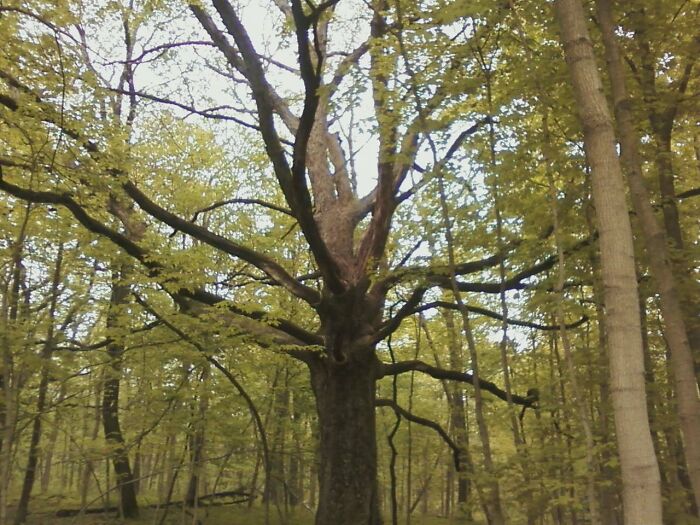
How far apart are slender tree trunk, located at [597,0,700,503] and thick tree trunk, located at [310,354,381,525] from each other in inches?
166

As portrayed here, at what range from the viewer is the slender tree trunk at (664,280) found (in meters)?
3.47

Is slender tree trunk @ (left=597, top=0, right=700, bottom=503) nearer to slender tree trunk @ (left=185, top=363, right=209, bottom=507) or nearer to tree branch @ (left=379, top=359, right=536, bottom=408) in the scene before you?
tree branch @ (left=379, top=359, right=536, bottom=408)

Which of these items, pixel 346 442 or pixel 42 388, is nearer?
pixel 346 442

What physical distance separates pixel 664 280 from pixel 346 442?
178 inches

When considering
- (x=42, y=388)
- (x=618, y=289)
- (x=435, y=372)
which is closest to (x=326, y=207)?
(x=435, y=372)

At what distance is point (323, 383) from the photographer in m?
7.64

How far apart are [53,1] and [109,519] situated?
30.8ft

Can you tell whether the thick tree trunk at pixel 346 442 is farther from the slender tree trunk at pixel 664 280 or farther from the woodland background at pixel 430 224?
the slender tree trunk at pixel 664 280

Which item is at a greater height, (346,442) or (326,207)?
(326,207)

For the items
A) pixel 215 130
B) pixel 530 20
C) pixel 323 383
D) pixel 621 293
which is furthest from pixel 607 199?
pixel 215 130

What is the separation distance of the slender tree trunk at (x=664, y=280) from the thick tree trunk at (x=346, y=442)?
166 inches

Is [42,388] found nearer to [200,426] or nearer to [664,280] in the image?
[200,426]

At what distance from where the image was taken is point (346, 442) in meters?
7.13

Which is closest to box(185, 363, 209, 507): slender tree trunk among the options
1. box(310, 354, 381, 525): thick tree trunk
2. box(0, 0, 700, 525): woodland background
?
box(0, 0, 700, 525): woodland background
